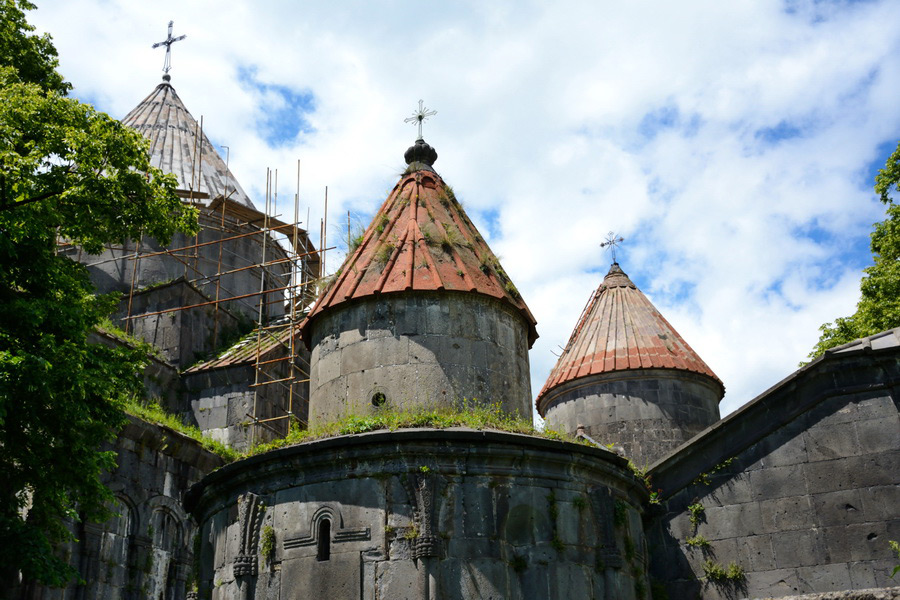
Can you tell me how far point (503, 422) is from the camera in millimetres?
9328

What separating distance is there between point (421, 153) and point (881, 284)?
10.7 m

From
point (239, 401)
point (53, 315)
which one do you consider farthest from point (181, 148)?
point (53, 315)

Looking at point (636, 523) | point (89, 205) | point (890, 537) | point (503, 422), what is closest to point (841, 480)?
point (890, 537)

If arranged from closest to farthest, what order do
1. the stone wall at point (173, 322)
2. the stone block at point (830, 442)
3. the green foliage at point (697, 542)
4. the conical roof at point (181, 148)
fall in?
the stone block at point (830, 442) < the green foliage at point (697, 542) < the stone wall at point (173, 322) < the conical roof at point (181, 148)

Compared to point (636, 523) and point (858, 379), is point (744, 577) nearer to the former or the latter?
point (636, 523)

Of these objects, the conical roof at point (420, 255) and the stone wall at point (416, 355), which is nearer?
the stone wall at point (416, 355)

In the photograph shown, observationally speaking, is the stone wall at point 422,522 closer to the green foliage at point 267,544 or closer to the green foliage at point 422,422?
the green foliage at point 267,544

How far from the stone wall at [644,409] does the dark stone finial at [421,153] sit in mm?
5256

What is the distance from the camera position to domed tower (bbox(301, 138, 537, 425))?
963 cm

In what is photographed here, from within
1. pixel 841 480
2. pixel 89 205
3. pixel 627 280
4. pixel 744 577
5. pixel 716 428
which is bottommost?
pixel 744 577

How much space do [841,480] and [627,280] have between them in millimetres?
7785

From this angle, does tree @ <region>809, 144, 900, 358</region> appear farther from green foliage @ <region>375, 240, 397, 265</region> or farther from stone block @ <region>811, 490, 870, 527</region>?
green foliage @ <region>375, 240, 397, 265</region>

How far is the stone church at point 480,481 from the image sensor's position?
8.37m

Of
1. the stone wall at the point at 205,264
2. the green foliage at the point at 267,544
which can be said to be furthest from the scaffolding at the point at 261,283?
the green foliage at the point at 267,544
